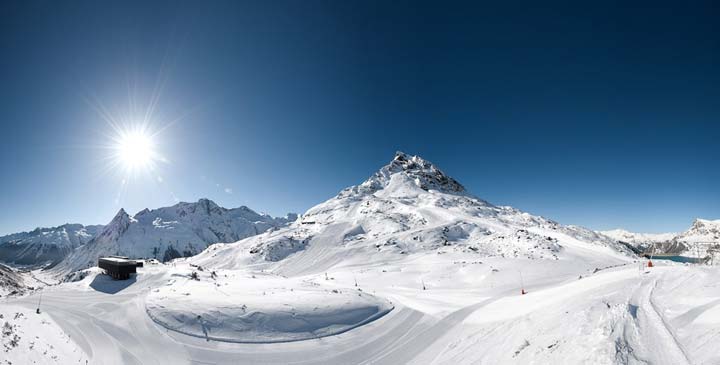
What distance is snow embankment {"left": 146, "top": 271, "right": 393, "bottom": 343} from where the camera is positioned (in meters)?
15.8

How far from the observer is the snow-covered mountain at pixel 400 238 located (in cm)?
4991

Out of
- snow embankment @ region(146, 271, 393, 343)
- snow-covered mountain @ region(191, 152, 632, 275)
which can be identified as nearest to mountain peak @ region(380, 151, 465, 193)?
snow-covered mountain @ region(191, 152, 632, 275)

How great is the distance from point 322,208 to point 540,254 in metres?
68.5

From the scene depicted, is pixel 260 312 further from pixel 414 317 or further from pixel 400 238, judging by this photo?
pixel 400 238

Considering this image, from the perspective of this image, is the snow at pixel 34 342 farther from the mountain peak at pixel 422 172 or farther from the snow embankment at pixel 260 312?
the mountain peak at pixel 422 172

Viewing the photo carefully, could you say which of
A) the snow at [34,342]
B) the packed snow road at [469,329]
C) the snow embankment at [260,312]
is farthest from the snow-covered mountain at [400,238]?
the snow at [34,342]

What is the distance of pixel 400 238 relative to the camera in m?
60.4

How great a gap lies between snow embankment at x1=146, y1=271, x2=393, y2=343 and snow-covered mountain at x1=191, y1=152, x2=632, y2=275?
1183 inches

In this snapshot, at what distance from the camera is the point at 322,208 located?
3900 inches

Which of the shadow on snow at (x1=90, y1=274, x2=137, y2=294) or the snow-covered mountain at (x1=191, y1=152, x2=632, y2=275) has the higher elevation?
the snow-covered mountain at (x1=191, y1=152, x2=632, y2=275)

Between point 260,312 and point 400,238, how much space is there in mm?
45565

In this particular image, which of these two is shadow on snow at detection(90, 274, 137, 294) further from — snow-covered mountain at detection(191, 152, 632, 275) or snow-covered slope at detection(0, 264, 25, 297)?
snow-covered mountain at detection(191, 152, 632, 275)

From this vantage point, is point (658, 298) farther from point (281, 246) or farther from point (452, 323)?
point (281, 246)

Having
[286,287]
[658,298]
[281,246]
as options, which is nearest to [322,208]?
[281,246]
